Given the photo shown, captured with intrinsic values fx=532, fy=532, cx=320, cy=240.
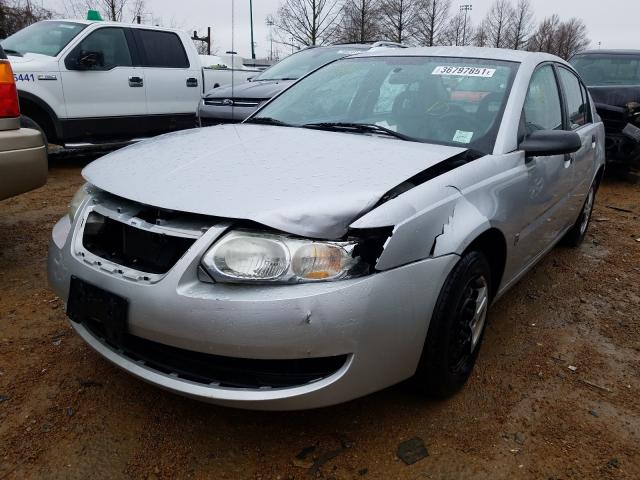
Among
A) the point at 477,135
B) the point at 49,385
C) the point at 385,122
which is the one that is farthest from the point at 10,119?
the point at 477,135

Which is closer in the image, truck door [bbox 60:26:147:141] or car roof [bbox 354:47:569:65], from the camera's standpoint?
car roof [bbox 354:47:569:65]

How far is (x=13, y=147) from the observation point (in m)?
3.18

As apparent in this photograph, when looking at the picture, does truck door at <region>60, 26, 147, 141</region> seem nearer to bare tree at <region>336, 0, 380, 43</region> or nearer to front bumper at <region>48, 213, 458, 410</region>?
front bumper at <region>48, 213, 458, 410</region>

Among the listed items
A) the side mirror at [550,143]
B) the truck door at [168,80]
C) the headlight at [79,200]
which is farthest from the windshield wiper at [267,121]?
the truck door at [168,80]

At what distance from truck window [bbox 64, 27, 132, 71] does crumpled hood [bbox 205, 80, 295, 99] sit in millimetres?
1319

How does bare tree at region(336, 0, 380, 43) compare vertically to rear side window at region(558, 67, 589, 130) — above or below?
above

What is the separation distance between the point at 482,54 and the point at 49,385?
2.86m

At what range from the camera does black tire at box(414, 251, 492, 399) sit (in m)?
2.04

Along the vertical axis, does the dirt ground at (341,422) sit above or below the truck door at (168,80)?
below

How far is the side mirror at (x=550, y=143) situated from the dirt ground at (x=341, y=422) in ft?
3.49

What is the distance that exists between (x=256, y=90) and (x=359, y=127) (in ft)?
12.9

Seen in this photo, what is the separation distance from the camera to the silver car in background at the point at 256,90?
6.29m

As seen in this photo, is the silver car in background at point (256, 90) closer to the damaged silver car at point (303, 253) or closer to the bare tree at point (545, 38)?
the damaged silver car at point (303, 253)

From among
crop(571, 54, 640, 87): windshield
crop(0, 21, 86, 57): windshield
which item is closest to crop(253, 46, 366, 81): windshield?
crop(0, 21, 86, 57): windshield
